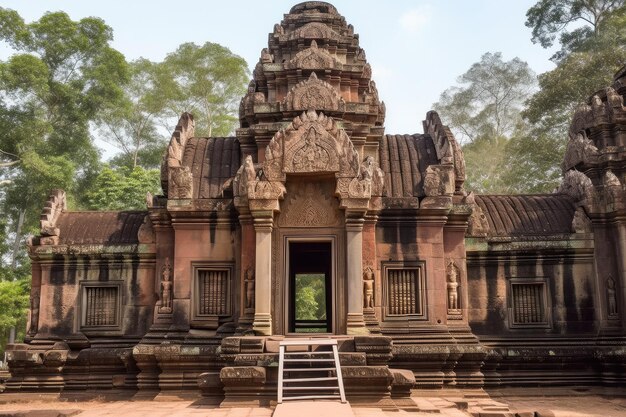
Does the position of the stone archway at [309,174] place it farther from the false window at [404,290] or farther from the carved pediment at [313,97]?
the carved pediment at [313,97]

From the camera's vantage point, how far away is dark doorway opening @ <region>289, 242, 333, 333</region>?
1565 centimetres

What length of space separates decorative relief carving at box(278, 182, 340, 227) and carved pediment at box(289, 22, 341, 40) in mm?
5236

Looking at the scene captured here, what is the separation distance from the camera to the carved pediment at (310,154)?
12133mm

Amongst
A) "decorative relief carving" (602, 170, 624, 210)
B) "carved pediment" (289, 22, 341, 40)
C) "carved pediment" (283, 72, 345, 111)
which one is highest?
"carved pediment" (289, 22, 341, 40)

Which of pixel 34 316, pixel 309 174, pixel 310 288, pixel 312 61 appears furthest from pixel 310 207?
pixel 310 288

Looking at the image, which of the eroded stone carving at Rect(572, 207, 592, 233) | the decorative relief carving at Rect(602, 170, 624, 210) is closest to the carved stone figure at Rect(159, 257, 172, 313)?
the eroded stone carving at Rect(572, 207, 592, 233)

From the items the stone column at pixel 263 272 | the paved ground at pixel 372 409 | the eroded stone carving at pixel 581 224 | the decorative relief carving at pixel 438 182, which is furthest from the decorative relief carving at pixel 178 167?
the eroded stone carving at pixel 581 224

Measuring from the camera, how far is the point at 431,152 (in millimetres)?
14969

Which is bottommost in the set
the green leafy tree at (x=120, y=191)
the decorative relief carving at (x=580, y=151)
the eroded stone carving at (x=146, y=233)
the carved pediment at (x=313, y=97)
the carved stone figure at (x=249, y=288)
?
the carved stone figure at (x=249, y=288)

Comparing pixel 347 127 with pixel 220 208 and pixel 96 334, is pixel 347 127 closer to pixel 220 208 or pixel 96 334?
pixel 220 208

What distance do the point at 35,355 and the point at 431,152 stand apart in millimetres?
9628

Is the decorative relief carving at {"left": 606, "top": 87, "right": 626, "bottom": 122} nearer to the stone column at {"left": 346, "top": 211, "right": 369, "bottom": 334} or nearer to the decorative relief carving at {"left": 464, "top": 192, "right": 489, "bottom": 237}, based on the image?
the decorative relief carving at {"left": 464, "top": 192, "right": 489, "bottom": 237}

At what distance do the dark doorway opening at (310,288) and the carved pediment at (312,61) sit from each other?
4.19 m

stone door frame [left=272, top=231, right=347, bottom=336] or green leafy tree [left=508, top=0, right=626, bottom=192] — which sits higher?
green leafy tree [left=508, top=0, right=626, bottom=192]
